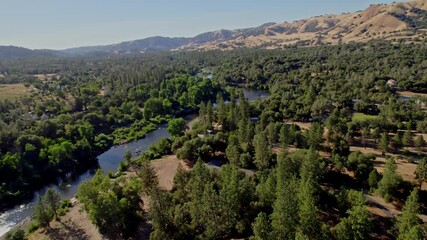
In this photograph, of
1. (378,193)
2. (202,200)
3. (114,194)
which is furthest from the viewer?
(378,193)

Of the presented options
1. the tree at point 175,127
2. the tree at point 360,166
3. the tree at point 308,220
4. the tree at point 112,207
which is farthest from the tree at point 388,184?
the tree at point 175,127

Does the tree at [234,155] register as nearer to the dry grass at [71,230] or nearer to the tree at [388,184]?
the tree at [388,184]

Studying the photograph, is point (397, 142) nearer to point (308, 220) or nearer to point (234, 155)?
point (234, 155)

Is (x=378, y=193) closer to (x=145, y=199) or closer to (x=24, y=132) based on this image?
(x=145, y=199)

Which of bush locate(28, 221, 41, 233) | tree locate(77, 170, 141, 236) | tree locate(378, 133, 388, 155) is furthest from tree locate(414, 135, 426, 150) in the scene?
bush locate(28, 221, 41, 233)

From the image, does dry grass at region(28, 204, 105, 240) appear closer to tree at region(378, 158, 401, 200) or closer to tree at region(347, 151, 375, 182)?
tree at region(378, 158, 401, 200)

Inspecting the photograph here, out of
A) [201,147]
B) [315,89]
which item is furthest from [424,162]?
[315,89]

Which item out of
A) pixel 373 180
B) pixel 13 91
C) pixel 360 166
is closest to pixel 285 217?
pixel 373 180
